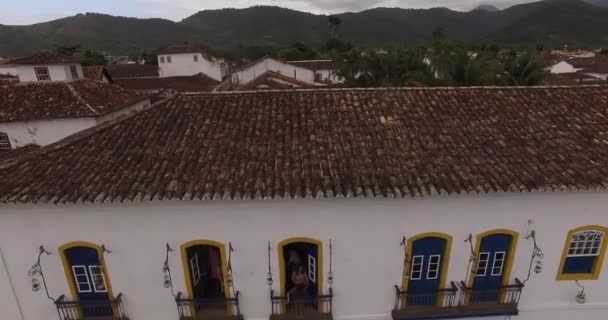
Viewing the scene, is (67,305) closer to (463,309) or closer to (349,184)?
(349,184)

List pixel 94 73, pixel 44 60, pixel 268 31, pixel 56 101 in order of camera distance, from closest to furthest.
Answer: pixel 56 101, pixel 44 60, pixel 94 73, pixel 268 31

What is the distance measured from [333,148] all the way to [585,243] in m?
6.91

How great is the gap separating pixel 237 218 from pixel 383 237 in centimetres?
355

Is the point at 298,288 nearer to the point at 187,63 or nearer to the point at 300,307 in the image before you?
the point at 300,307

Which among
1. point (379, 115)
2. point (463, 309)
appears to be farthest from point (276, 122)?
point (463, 309)

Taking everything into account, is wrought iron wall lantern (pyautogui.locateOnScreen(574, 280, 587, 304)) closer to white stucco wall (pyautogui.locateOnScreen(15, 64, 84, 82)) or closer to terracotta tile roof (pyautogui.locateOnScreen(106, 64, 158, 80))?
white stucco wall (pyautogui.locateOnScreen(15, 64, 84, 82))

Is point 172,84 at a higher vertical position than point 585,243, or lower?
higher

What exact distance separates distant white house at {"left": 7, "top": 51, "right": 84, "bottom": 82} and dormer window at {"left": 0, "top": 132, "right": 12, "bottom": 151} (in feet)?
18.1

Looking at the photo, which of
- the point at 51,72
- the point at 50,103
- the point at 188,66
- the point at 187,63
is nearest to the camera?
the point at 50,103

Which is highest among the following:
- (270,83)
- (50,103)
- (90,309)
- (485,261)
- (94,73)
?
(94,73)

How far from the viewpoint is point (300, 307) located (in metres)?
9.45

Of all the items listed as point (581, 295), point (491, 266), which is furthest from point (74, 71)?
point (581, 295)

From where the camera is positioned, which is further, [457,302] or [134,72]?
[134,72]

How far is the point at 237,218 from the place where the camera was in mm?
8375
